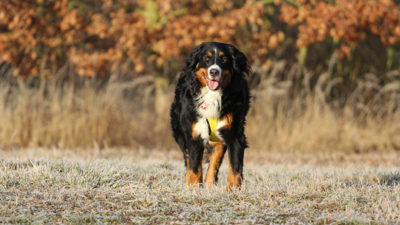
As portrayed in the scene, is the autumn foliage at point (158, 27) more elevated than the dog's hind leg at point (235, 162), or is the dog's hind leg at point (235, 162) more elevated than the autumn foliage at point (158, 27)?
the autumn foliage at point (158, 27)

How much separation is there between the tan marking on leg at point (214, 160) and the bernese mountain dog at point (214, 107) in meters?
0.01

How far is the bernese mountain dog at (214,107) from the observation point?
568 centimetres

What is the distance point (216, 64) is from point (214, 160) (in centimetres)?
111

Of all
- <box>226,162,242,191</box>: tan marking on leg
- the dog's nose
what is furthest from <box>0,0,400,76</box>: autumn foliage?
<box>226,162,242,191</box>: tan marking on leg

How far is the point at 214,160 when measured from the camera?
6133 millimetres

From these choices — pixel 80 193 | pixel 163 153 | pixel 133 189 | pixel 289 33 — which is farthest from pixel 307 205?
pixel 289 33

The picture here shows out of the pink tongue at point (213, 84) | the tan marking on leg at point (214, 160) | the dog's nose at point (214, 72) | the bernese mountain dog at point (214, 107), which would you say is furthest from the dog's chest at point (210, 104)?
the tan marking on leg at point (214, 160)

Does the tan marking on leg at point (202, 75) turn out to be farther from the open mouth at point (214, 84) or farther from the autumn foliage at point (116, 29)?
the autumn foliage at point (116, 29)

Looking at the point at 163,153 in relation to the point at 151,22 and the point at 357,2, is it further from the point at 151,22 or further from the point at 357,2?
the point at 357,2

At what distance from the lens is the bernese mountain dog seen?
18.6ft

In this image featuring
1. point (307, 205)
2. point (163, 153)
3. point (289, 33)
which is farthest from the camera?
point (289, 33)

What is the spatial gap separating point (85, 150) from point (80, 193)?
6.38 m

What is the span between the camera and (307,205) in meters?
4.76

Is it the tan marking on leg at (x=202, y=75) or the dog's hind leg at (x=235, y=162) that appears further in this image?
the tan marking on leg at (x=202, y=75)
